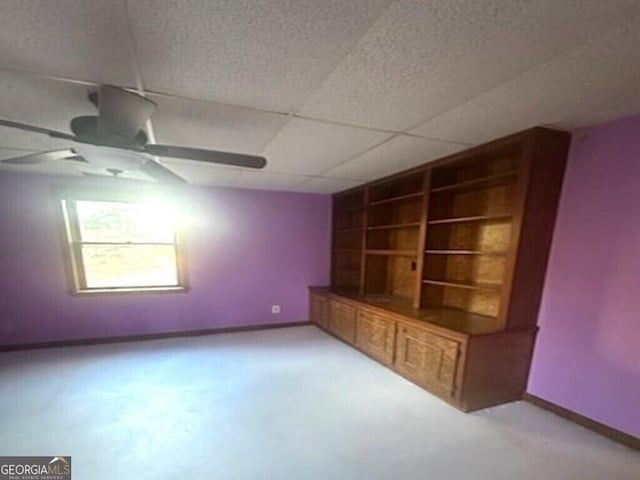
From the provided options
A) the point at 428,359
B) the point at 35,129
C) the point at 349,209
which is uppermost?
the point at 35,129

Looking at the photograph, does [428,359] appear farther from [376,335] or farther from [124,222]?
[124,222]

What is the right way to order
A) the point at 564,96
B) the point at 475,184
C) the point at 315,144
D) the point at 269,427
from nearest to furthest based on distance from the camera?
the point at 564,96
the point at 269,427
the point at 315,144
the point at 475,184

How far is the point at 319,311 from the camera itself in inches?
185

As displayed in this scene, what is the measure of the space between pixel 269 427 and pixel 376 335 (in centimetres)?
160

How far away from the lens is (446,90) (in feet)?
5.20

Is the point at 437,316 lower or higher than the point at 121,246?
lower

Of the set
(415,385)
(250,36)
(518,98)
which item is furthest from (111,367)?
(518,98)

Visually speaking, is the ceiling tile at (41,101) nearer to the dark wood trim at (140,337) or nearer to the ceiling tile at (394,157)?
the ceiling tile at (394,157)

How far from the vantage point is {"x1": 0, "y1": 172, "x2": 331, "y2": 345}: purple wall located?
3.55 m

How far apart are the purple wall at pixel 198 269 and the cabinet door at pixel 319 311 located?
0.46 feet

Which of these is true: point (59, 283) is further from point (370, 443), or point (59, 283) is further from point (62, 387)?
point (370, 443)

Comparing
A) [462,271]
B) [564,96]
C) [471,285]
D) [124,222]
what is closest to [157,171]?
[124,222]

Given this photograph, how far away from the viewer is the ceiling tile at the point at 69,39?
1.03 metres

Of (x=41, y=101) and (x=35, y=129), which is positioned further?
(x=41, y=101)
